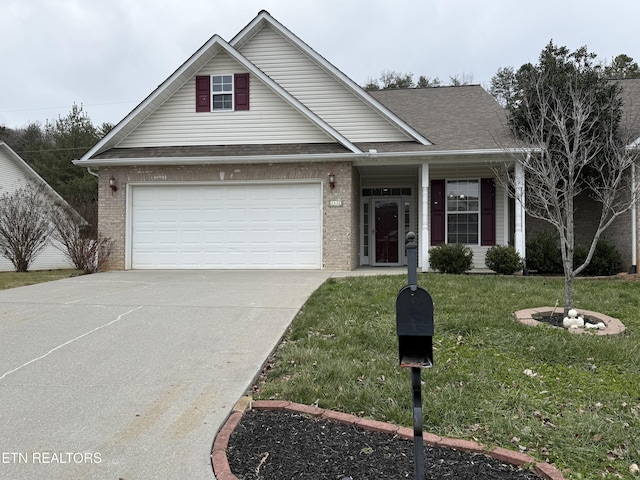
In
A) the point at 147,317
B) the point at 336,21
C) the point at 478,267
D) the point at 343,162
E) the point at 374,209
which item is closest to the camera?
the point at 147,317

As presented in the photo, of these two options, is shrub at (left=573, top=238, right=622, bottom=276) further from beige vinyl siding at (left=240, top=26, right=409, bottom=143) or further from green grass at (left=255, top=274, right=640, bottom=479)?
beige vinyl siding at (left=240, top=26, right=409, bottom=143)

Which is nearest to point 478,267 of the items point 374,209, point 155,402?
point 374,209

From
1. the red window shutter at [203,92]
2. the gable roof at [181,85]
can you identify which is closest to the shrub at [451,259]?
the gable roof at [181,85]

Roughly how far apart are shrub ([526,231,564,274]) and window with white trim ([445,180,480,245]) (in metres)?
1.53

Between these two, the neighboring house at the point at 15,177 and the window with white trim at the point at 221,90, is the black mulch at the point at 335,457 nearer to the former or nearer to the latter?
the window with white trim at the point at 221,90

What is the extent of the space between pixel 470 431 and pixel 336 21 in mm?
22892

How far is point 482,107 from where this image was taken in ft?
47.0

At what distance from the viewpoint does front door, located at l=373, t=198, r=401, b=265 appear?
13977 mm

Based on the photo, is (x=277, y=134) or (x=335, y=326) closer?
(x=335, y=326)

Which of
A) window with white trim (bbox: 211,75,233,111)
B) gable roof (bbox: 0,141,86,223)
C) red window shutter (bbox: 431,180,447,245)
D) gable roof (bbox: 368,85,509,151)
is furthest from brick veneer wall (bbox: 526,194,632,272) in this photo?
gable roof (bbox: 0,141,86,223)

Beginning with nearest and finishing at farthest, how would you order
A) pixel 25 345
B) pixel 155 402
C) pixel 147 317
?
1. pixel 155 402
2. pixel 25 345
3. pixel 147 317

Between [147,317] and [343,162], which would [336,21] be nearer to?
[343,162]

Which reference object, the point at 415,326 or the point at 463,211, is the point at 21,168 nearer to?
the point at 463,211

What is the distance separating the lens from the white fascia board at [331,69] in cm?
1198
